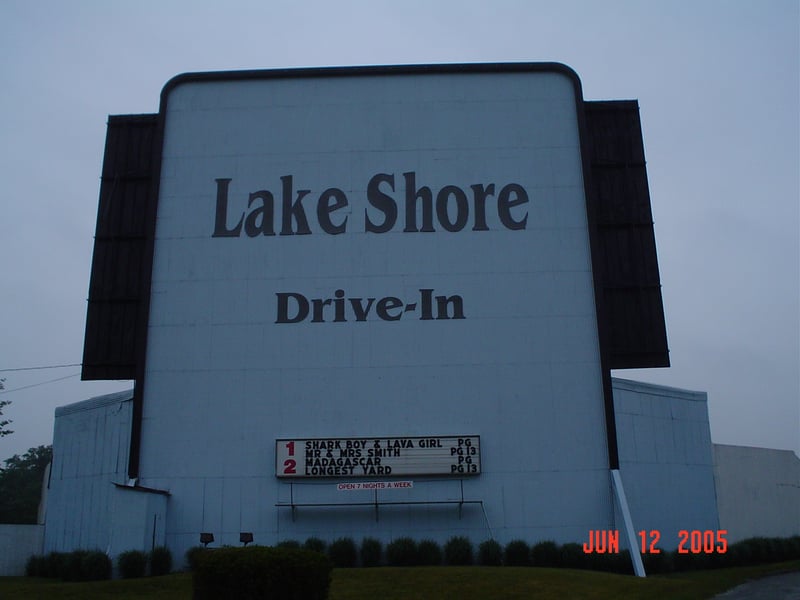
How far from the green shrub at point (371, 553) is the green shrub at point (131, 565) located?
17.4 feet

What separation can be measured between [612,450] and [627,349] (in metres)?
2.92

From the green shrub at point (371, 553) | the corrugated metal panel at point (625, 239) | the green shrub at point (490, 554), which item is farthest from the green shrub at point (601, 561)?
the corrugated metal panel at point (625, 239)

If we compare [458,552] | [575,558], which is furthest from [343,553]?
[575,558]

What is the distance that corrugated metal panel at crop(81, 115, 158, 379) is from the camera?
79.6 feet

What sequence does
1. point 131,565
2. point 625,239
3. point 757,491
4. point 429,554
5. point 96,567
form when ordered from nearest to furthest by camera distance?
point 131,565, point 96,567, point 429,554, point 625,239, point 757,491

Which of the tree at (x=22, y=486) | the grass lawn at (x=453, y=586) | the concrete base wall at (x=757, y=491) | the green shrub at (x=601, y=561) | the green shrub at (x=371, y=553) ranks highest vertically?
the tree at (x=22, y=486)

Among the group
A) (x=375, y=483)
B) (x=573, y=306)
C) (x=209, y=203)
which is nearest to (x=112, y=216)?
(x=209, y=203)

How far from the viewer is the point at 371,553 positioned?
21.9 metres

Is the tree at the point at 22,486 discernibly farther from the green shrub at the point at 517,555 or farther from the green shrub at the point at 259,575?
the green shrub at the point at 259,575

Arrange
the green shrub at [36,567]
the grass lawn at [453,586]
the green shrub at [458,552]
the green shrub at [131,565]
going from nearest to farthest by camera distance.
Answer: the grass lawn at [453,586] < the green shrub at [131,565] < the green shrub at [458,552] < the green shrub at [36,567]

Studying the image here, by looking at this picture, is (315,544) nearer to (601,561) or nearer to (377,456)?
(377,456)

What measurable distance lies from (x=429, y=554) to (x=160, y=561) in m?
6.58

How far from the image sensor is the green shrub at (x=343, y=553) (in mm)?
21703
